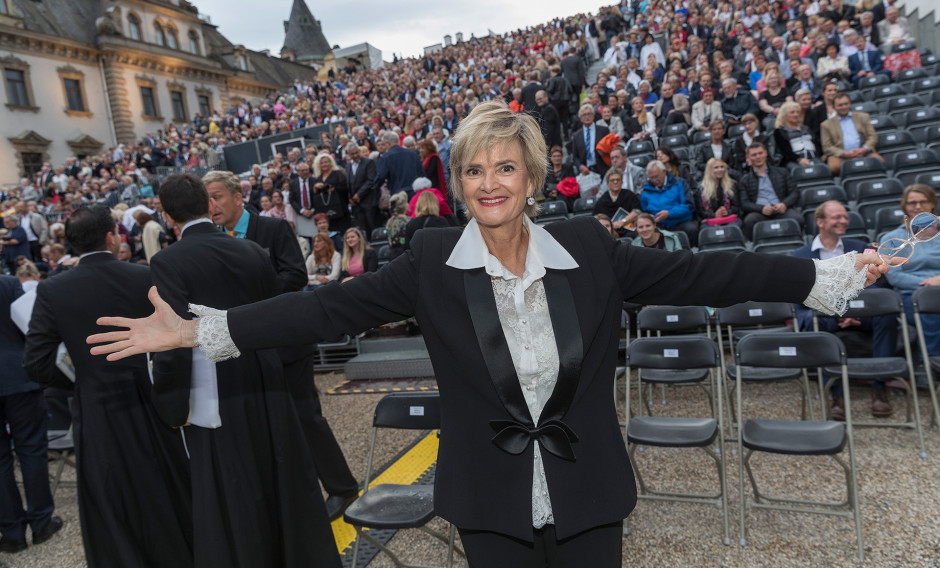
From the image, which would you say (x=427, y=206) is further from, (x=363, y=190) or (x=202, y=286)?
(x=202, y=286)

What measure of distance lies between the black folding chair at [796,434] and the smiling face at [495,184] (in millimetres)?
2524

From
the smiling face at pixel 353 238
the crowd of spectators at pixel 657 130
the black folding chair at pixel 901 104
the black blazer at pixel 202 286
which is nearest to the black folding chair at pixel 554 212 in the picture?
the crowd of spectators at pixel 657 130

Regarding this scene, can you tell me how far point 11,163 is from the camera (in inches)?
1153

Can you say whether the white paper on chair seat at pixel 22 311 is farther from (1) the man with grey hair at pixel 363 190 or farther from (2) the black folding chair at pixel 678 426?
(1) the man with grey hair at pixel 363 190

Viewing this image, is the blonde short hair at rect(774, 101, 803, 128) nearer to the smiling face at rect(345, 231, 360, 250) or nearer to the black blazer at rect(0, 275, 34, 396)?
the smiling face at rect(345, 231, 360, 250)

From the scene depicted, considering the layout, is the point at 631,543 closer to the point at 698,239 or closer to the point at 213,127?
the point at 698,239

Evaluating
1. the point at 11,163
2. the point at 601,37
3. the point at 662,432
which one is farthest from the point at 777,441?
the point at 11,163

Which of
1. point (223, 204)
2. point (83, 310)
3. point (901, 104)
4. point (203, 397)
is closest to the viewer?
point (203, 397)

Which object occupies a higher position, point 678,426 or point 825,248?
point 825,248

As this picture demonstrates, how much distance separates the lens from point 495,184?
1582 millimetres

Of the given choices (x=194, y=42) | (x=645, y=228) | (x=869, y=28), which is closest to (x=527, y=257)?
(x=645, y=228)

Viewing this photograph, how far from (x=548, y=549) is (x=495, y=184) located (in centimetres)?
98

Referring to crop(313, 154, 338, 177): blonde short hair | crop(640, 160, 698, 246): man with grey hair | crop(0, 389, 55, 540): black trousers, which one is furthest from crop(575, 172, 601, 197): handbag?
crop(0, 389, 55, 540): black trousers

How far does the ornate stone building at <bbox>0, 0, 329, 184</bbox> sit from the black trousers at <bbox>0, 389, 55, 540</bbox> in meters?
32.7
